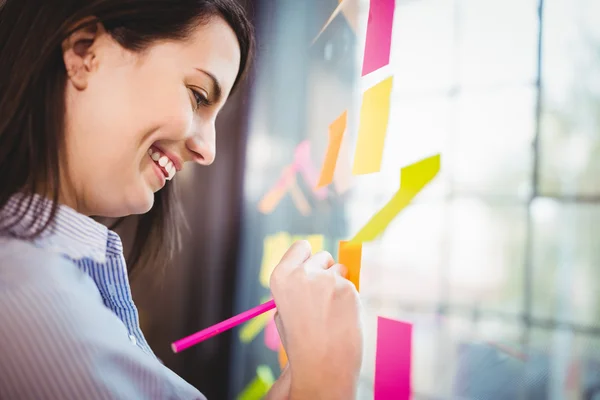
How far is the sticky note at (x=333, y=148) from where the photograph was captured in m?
0.67

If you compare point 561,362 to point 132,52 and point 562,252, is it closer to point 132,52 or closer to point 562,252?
point 562,252

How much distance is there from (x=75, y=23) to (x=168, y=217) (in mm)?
321

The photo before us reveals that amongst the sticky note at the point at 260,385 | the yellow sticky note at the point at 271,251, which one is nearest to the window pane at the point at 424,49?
the yellow sticky note at the point at 271,251

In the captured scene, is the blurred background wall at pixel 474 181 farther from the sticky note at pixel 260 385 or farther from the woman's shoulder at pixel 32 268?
the woman's shoulder at pixel 32 268

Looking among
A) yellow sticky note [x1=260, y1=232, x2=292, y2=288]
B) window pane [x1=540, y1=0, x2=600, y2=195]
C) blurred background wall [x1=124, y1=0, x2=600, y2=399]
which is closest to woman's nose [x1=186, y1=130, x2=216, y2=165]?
blurred background wall [x1=124, y1=0, x2=600, y2=399]

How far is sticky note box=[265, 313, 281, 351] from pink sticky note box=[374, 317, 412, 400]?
0.33m

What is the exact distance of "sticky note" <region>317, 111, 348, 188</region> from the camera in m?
0.67

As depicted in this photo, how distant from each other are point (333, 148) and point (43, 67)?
38 cm

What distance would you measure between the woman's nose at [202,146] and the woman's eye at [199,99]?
40mm

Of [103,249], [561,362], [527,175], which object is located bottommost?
[561,362]

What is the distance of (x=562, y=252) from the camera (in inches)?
24.2

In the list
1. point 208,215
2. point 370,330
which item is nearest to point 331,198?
point 370,330

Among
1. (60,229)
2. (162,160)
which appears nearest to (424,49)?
(162,160)

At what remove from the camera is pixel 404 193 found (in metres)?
0.56
